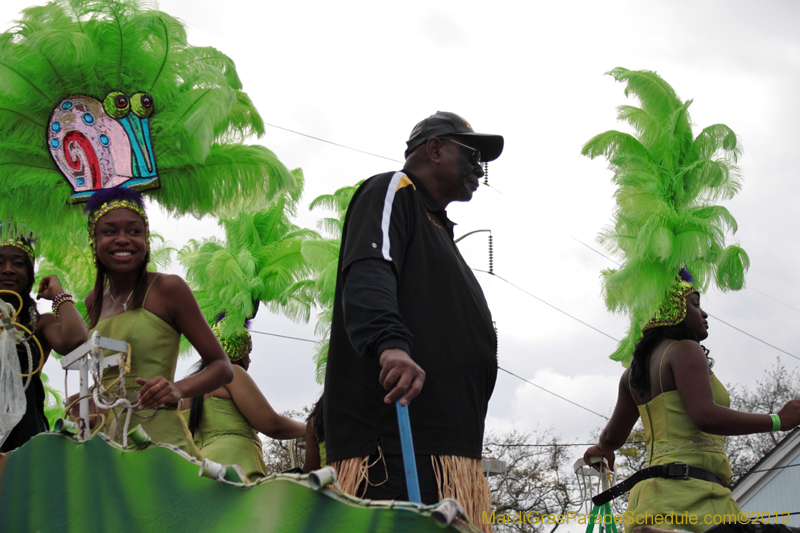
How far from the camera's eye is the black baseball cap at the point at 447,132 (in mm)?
2809

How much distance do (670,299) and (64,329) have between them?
3.00m

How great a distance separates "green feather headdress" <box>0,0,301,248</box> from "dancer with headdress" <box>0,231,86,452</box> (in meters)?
0.14

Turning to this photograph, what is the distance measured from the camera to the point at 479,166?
2836 mm

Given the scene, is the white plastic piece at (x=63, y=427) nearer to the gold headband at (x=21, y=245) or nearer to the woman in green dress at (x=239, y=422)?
the gold headband at (x=21, y=245)

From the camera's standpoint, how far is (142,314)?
9.58 feet

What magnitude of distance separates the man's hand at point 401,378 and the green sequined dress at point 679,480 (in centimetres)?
198

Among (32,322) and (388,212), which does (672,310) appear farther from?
(32,322)

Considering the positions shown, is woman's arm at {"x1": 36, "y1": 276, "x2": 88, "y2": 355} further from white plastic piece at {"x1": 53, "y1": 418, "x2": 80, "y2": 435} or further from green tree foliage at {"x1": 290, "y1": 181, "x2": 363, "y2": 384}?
green tree foliage at {"x1": 290, "y1": 181, "x2": 363, "y2": 384}

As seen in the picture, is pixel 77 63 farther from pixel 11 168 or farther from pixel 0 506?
pixel 0 506

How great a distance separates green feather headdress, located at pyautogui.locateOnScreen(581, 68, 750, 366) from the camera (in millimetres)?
4680

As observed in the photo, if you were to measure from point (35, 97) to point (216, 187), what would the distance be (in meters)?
0.89

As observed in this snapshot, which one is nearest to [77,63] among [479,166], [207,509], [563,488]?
[479,166]

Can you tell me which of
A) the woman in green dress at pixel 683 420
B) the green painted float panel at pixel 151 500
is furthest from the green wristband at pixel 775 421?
the green painted float panel at pixel 151 500

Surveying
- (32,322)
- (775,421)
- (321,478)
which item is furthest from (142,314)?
(775,421)
